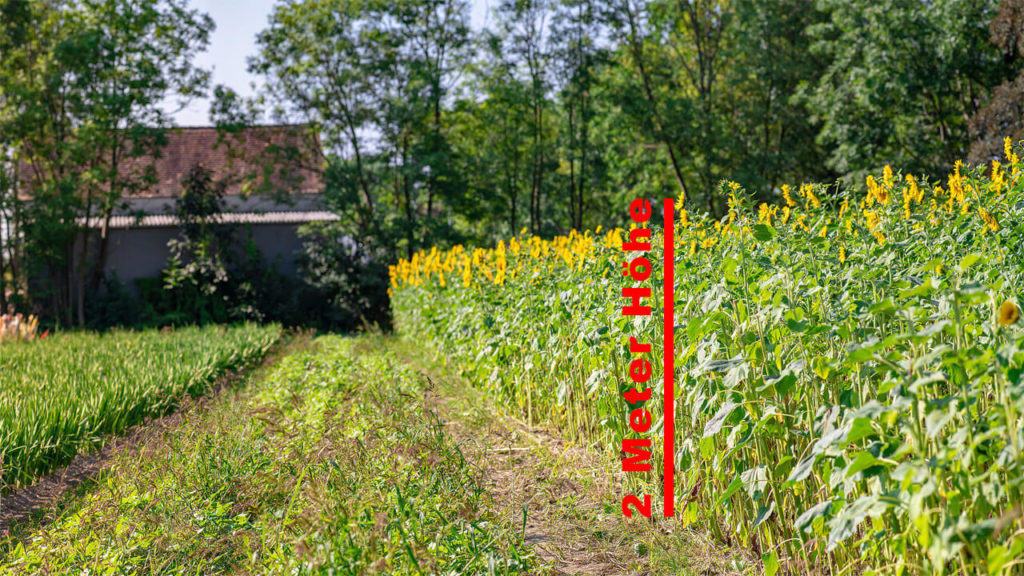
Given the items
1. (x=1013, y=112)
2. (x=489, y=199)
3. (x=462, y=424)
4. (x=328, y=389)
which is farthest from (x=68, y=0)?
(x=1013, y=112)

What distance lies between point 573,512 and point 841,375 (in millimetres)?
1441

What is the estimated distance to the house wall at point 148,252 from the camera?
18750mm

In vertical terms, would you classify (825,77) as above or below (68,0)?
below

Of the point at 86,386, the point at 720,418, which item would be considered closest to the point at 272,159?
the point at 86,386

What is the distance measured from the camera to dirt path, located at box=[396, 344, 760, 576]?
285 cm

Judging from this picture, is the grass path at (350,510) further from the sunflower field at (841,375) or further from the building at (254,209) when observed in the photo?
the building at (254,209)

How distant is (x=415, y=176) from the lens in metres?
17.5

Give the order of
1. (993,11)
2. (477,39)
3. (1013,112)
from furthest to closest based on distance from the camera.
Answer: (477,39)
(993,11)
(1013,112)

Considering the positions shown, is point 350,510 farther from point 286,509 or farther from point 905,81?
point 905,81

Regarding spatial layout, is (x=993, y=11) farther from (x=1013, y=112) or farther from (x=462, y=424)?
(x=462, y=424)

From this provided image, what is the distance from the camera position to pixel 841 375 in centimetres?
249

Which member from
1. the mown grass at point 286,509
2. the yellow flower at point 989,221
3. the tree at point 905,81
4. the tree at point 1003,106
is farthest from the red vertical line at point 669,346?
the tree at point 905,81

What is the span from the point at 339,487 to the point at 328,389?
2.86 m

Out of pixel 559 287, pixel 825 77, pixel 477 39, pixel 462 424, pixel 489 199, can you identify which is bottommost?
pixel 462 424
